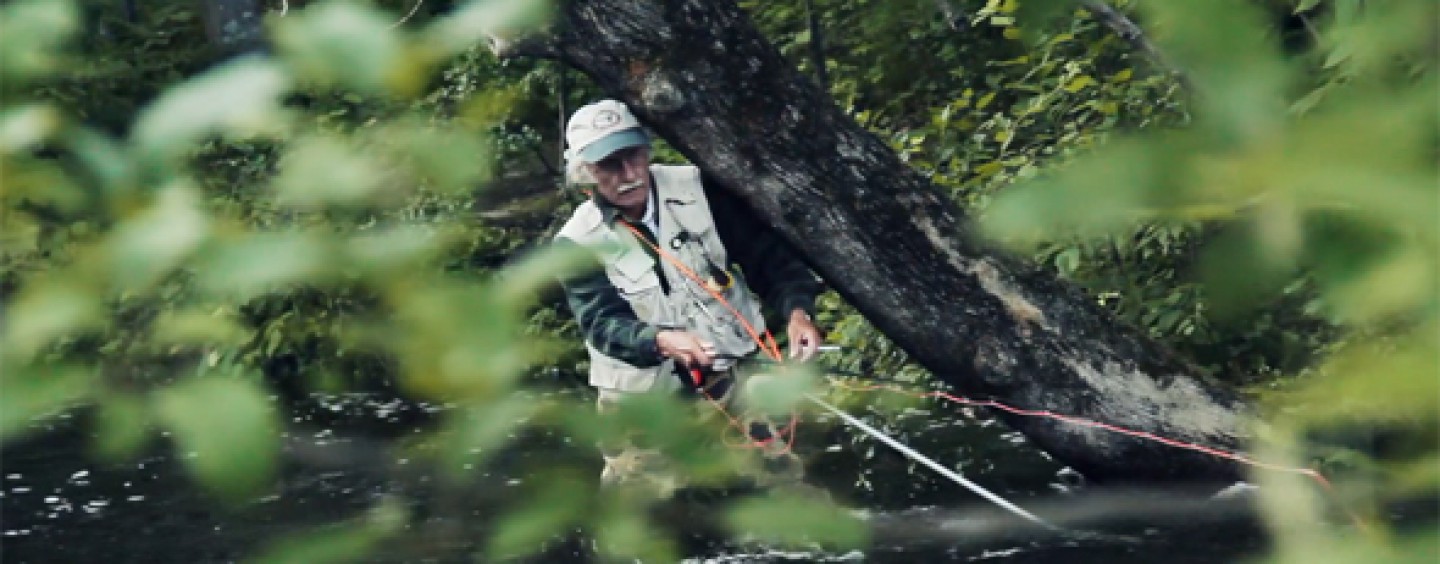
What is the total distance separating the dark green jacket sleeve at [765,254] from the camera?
18.4ft

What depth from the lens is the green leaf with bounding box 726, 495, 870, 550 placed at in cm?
116

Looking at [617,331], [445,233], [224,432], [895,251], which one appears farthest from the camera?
[895,251]

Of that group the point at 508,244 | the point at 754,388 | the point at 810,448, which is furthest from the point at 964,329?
the point at 508,244

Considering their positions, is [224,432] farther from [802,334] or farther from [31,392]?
[802,334]

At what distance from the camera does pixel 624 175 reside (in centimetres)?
543

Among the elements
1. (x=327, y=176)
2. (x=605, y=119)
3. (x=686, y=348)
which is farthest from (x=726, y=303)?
(x=327, y=176)

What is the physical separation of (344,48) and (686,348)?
4.09 m

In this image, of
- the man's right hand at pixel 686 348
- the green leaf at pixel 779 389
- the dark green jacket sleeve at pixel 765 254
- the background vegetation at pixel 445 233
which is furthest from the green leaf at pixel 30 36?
the dark green jacket sleeve at pixel 765 254

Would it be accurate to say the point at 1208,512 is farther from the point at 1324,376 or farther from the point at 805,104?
the point at 1324,376

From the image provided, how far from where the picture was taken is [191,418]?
3.29 ft

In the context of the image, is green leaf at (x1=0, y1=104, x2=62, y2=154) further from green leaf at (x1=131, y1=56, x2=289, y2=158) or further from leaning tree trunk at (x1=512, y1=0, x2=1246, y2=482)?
leaning tree trunk at (x1=512, y1=0, x2=1246, y2=482)

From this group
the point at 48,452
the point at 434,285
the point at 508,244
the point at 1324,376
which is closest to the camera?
the point at 1324,376

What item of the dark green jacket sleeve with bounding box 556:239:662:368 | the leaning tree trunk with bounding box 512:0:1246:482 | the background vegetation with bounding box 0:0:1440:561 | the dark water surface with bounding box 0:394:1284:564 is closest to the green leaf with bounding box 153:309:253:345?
the background vegetation with bounding box 0:0:1440:561

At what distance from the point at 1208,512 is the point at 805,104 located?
171 centimetres
